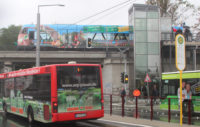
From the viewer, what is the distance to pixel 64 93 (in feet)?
35.6

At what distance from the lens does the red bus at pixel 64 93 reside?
1072 cm

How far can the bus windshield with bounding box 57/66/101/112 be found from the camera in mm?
10836

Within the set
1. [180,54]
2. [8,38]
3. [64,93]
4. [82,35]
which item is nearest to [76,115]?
[64,93]

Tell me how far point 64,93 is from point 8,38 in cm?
7281

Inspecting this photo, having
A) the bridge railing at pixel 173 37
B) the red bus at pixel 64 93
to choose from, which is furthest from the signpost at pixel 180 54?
the bridge railing at pixel 173 37

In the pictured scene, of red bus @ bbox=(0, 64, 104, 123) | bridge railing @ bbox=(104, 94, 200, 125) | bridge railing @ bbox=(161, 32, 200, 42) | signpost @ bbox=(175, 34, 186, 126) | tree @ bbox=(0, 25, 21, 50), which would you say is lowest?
bridge railing @ bbox=(104, 94, 200, 125)

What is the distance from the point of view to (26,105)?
13305 mm

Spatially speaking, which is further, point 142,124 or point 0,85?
point 0,85

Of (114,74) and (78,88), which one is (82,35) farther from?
(78,88)

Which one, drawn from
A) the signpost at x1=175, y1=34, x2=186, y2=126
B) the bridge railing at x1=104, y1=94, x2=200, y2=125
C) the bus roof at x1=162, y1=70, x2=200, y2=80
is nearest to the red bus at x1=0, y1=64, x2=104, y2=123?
the bridge railing at x1=104, y1=94, x2=200, y2=125

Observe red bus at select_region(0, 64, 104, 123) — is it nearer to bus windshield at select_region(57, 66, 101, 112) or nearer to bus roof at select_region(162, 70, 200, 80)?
bus windshield at select_region(57, 66, 101, 112)

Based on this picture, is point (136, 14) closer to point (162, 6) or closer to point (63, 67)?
point (162, 6)

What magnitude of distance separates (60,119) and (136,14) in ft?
99.2

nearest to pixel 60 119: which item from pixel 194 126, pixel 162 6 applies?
pixel 194 126
